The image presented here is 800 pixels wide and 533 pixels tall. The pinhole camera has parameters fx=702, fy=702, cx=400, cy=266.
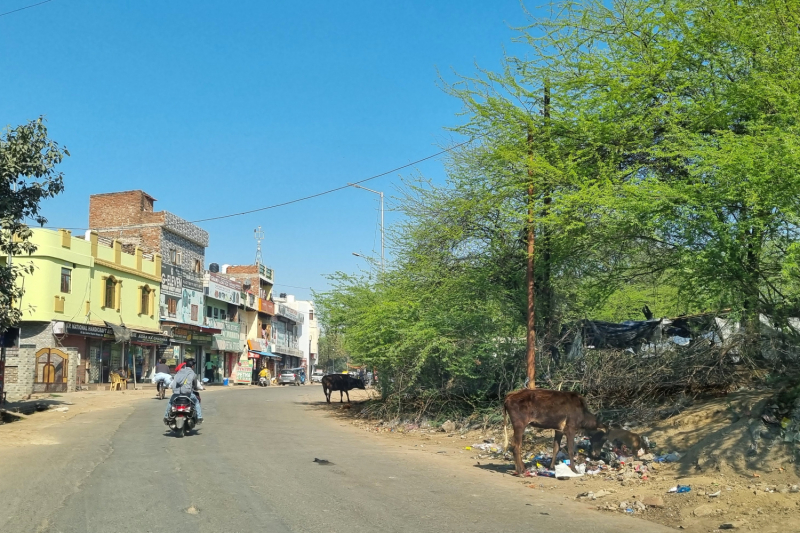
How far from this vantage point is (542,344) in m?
16.7

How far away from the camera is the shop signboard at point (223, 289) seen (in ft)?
198

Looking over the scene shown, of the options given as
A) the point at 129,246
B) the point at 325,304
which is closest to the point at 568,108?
the point at 325,304

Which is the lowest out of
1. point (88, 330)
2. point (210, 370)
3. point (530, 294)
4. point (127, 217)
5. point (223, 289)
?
point (210, 370)

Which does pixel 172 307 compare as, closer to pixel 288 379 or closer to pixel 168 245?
pixel 168 245

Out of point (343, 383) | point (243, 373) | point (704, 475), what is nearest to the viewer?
point (704, 475)

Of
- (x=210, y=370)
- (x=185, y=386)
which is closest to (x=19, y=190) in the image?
(x=185, y=386)

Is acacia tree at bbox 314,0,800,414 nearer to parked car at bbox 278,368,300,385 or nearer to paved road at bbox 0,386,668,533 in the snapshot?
paved road at bbox 0,386,668,533

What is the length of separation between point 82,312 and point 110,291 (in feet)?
11.9

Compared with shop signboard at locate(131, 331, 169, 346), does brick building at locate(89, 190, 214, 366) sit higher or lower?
higher

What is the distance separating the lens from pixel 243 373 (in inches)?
2643

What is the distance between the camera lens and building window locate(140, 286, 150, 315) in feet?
159

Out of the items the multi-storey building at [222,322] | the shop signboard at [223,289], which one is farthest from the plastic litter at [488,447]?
the shop signboard at [223,289]

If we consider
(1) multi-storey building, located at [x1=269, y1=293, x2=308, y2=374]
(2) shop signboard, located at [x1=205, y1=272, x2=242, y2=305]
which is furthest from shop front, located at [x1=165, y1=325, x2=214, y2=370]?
(1) multi-storey building, located at [x1=269, y1=293, x2=308, y2=374]

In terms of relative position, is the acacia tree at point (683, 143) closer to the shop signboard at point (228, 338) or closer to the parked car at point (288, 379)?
the shop signboard at point (228, 338)
